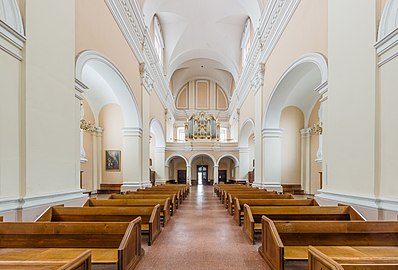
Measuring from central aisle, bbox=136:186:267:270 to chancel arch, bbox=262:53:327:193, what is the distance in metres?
4.41

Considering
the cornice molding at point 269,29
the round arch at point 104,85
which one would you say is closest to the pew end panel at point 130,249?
the round arch at point 104,85

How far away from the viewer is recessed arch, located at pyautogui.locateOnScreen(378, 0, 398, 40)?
3.65m

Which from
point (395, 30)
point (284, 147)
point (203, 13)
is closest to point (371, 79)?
point (395, 30)

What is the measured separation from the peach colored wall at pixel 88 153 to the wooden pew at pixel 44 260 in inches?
355

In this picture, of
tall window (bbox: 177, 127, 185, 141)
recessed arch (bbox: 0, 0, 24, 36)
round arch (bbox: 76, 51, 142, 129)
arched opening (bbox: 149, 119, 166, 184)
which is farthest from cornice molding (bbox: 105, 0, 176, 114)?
tall window (bbox: 177, 127, 185, 141)

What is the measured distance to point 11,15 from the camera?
3688mm

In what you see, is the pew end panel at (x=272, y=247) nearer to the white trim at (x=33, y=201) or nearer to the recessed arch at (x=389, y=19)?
the recessed arch at (x=389, y=19)

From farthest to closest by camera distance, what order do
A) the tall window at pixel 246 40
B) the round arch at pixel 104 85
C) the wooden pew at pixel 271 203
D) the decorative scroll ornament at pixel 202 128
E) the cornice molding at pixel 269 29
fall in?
the decorative scroll ornament at pixel 202 128, the tall window at pixel 246 40, the cornice molding at pixel 269 29, the round arch at pixel 104 85, the wooden pew at pixel 271 203

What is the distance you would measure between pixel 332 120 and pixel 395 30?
6.02 ft

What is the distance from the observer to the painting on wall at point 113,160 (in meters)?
12.5

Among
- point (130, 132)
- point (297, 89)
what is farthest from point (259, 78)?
point (130, 132)

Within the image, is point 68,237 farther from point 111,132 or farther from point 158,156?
point 158,156

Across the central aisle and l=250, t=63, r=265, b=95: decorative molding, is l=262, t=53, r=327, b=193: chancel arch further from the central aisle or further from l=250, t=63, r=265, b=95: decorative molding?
the central aisle

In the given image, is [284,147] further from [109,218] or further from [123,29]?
[109,218]
